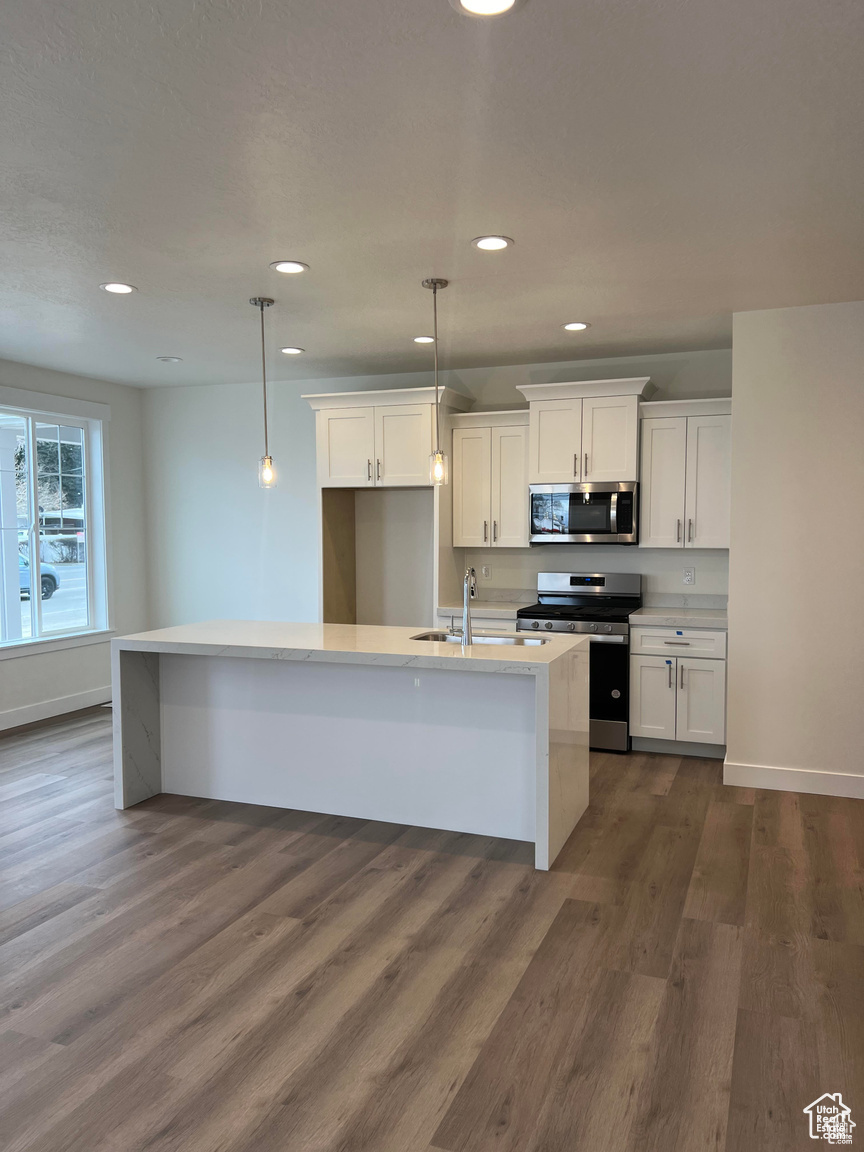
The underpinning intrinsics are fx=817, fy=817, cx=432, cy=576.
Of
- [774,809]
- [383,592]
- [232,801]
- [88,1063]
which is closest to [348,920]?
[88,1063]

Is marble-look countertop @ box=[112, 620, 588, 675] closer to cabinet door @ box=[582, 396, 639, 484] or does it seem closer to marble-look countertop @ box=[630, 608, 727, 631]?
marble-look countertop @ box=[630, 608, 727, 631]

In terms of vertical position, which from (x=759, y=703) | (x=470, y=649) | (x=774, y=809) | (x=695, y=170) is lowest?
(x=774, y=809)

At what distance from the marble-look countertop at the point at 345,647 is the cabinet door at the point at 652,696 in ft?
3.70

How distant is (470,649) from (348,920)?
1.24m

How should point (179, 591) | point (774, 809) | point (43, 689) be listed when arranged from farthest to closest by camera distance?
point (179, 591) → point (43, 689) → point (774, 809)

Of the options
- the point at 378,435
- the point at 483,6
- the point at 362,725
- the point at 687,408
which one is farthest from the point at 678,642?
the point at 483,6

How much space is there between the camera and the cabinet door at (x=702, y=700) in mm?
4844

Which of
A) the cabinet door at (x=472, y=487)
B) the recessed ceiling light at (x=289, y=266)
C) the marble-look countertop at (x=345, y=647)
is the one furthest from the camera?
the cabinet door at (x=472, y=487)

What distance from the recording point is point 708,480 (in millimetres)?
5066

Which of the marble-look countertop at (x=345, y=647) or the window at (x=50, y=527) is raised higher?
the window at (x=50, y=527)

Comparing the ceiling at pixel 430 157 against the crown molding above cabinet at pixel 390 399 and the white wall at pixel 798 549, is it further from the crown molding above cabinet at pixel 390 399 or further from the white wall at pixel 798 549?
the crown molding above cabinet at pixel 390 399

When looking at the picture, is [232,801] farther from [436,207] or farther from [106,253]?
[436,207]

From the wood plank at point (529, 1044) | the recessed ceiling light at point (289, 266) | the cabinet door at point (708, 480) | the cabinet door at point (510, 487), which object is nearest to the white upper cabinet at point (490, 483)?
the cabinet door at point (510, 487)

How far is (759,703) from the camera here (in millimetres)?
4414
